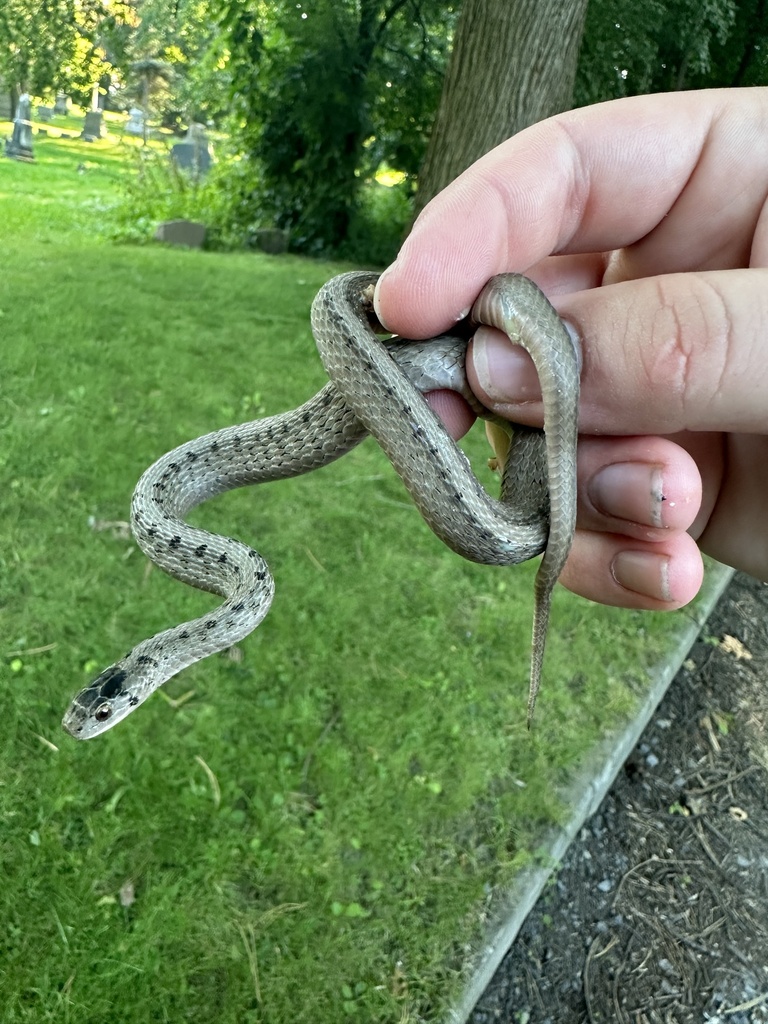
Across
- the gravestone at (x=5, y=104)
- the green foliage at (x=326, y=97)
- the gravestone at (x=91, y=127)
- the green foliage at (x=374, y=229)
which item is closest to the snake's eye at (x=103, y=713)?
the gravestone at (x=5, y=104)

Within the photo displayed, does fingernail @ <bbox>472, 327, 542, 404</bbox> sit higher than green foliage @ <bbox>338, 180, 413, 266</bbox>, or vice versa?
fingernail @ <bbox>472, 327, 542, 404</bbox>

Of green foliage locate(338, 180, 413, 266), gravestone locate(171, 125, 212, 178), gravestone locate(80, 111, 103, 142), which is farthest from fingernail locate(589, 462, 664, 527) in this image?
gravestone locate(171, 125, 212, 178)

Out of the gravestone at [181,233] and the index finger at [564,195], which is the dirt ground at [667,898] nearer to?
the index finger at [564,195]

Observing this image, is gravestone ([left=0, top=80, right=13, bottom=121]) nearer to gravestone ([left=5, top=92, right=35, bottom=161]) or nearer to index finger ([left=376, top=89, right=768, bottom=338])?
gravestone ([left=5, top=92, right=35, bottom=161])

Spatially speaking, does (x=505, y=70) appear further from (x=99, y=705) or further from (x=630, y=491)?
(x=99, y=705)

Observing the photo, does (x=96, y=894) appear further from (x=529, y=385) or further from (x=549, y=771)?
(x=529, y=385)

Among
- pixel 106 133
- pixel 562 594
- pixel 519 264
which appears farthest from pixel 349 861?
pixel 106 133
